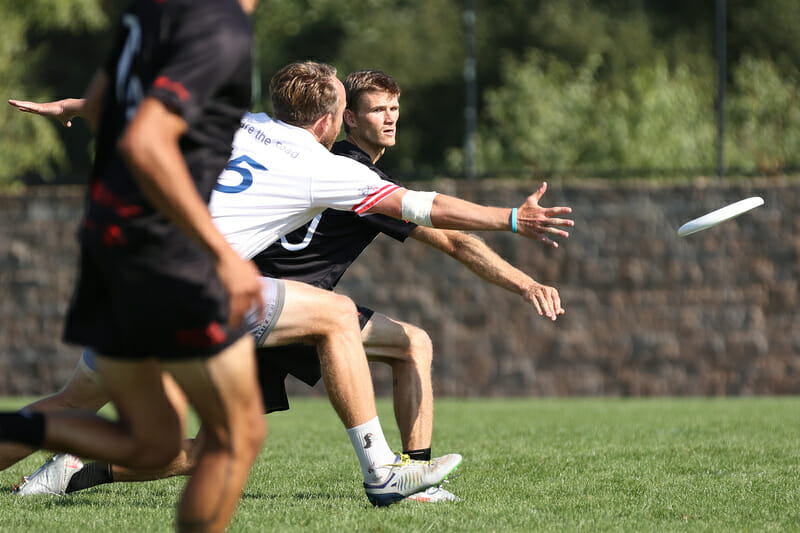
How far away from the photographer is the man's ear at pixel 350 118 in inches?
236

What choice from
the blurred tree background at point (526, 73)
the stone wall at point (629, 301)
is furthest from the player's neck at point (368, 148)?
the blurred tree background at point (526, 73)

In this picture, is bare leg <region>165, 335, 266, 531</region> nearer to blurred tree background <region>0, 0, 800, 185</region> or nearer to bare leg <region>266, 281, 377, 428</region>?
bare leg <region>266, 281, 377, 428</region>

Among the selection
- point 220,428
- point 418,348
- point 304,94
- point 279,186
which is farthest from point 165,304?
point 418,348

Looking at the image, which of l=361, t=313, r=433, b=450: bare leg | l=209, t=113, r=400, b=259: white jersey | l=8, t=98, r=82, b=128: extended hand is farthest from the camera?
l=361, t=313, r=433, b=450: bare leg

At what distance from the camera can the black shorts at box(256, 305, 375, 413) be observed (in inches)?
202

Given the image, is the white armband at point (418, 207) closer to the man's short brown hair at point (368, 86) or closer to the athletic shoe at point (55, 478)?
the man's short brown hair at point (368, 86)

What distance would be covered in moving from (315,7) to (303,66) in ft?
94.3

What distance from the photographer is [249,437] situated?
3248 mm

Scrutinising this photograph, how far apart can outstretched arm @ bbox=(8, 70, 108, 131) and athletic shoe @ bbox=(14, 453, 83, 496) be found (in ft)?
5.48

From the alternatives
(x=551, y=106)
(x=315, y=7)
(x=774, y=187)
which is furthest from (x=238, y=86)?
(x=315, y=7)

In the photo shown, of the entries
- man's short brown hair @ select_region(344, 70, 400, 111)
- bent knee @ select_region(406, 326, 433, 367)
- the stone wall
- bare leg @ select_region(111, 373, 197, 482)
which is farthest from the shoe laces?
the stone wall

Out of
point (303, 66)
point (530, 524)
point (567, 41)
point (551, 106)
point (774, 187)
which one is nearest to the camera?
point (530, 524)

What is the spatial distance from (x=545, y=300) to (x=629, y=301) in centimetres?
929

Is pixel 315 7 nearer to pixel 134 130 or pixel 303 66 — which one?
pixel 303 66
